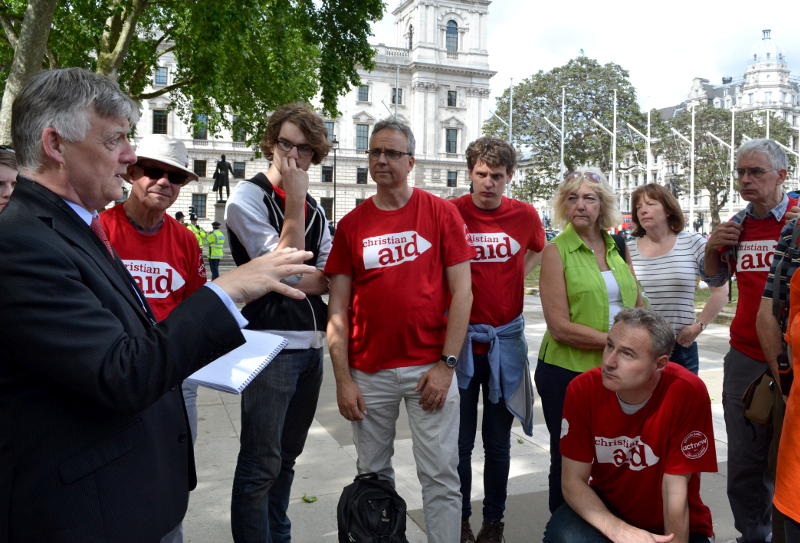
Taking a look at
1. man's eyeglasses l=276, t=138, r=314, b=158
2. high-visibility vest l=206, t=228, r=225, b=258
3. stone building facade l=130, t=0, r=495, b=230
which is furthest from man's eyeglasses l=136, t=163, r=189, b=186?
stone building facade l=130, t=0, r=495, b=230

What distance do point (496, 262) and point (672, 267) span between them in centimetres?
143

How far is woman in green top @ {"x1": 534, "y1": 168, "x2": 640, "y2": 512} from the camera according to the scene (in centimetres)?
351

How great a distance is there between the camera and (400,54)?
71.5 metres

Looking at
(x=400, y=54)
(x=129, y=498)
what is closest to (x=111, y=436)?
(x=129, y=498)

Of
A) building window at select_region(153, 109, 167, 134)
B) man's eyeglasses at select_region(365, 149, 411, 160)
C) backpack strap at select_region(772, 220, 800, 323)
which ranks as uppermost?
building window at select_region(153, 109, 167, 134)

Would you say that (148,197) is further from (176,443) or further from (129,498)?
(129,498)

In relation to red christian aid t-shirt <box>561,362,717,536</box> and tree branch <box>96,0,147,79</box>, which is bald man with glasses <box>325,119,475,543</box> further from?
tree branch <box>96,0,147,79</box>

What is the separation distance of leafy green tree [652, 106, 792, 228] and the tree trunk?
46.6 meters

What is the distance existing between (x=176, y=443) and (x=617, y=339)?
1.76m

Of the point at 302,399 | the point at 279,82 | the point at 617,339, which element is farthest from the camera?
the point at 279,82

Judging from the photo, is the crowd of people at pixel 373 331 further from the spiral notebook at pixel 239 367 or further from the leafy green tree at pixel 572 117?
the leafy green tree at pixel 572 117

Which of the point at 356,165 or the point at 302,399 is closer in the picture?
the point at 302,399

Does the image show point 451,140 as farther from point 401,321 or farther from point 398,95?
point 401,321

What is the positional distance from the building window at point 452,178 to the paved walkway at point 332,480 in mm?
65814
